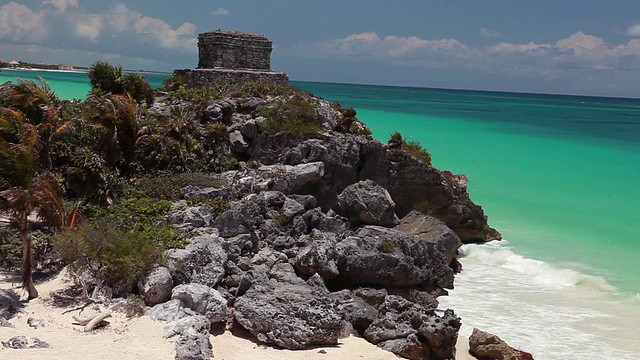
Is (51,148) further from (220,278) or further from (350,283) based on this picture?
(350,283)

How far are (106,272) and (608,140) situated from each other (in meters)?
47.4

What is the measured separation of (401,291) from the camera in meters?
11.5

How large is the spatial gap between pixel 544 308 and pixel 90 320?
30.3 feet

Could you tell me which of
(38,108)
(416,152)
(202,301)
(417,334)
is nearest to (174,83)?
(38,108)

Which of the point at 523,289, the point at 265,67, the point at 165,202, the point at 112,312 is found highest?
the point at 265,67

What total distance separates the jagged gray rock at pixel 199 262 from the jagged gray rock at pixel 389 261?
7.99 ft

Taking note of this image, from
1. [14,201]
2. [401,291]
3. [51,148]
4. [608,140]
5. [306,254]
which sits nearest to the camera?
[14,201]

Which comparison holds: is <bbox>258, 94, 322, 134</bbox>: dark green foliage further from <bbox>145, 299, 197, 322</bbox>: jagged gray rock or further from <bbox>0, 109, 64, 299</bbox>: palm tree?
<bbox>145, 299, 197, 322</bbox>: jagged gray rock

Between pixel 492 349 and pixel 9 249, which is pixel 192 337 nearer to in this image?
pixel 9 249

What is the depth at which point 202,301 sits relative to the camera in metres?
8.47

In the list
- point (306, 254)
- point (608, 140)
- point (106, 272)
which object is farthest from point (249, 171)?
point (608, 140)

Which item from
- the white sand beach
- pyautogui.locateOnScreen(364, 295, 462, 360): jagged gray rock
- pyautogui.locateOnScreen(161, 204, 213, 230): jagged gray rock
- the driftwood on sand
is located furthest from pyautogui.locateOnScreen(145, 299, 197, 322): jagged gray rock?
pyautogui.locateOnScreen(364, 295, 462, 360): jagged gray rock

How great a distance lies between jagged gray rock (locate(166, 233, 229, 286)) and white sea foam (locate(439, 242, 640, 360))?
4672 mm

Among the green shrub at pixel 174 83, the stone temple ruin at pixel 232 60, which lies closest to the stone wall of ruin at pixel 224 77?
the stone temple ruin at pixel 232 60
